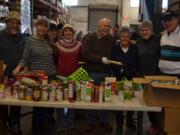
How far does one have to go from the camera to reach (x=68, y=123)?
8.87 ft

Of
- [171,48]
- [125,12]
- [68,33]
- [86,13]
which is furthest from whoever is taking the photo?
[86,13]

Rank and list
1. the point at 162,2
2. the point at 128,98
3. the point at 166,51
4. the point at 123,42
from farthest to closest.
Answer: the point at 162,2 < the point at 123,42 < the point at 166,51 < the point at 128,98

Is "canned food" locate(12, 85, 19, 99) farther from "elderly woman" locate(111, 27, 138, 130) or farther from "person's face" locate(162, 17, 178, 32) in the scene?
"person's face" locate(162, 17, 178, 32)

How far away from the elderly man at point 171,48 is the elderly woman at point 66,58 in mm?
1052

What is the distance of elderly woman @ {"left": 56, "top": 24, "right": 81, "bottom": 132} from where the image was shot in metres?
2.60

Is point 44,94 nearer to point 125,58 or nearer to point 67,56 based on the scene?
point 67,56

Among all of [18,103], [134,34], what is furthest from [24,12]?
[18,103]

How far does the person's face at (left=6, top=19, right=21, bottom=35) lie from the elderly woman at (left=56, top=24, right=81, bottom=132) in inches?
22.6

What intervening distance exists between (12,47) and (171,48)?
1.95 m

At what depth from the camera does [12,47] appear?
2.71 metres

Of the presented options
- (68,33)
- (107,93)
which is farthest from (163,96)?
(68,33)

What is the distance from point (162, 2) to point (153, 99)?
192 inches

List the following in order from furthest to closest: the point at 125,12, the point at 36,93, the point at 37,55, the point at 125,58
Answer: the point at 125,12, the point at 125,58, the point at 37,55, the point at 36,93

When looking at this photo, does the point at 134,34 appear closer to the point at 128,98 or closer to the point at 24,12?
the point at 24,12
